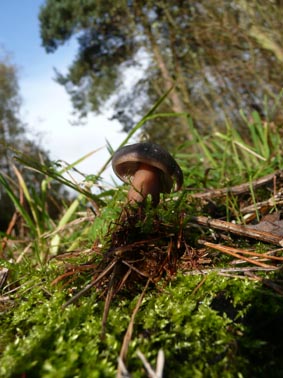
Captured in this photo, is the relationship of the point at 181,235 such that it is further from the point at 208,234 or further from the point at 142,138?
the point at 142,138

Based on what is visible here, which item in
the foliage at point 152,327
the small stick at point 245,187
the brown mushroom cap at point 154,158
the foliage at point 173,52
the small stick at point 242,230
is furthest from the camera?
the foliage at point 173,52

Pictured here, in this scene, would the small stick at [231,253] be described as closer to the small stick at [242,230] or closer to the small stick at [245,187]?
the small stick at [242,230]

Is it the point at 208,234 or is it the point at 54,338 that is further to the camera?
the point at 208,234

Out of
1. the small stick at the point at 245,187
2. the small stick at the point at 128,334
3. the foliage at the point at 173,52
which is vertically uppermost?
the foliage at the point at 173,52

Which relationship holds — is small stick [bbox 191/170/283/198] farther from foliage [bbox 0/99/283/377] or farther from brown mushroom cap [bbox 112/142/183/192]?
foliage [bbox 0/99/283/377]

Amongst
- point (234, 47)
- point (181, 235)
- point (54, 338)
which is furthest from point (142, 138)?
point (234, 47)

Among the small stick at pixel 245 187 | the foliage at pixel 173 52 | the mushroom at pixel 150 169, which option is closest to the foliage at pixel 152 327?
the mushroom at pixel 150 169

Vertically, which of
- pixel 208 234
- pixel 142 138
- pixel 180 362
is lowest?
pixel 180 362

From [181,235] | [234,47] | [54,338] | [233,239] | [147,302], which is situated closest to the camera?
[54,338]

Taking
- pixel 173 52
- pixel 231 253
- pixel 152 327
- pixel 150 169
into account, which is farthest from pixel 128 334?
pixel 173 52
